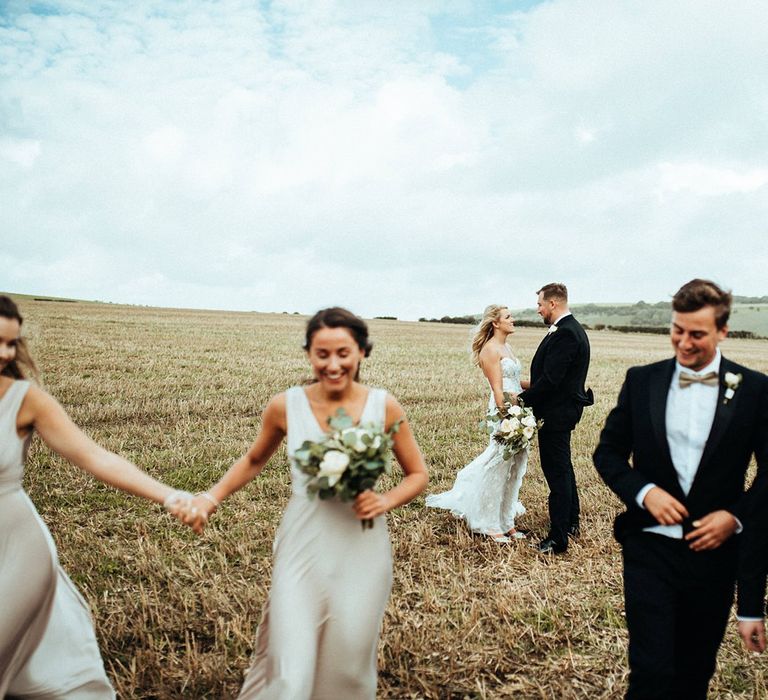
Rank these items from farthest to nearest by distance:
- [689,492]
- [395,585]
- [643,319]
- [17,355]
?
1. [643,319]
2. [395,585]
3. [17,355]
4. [689,492]

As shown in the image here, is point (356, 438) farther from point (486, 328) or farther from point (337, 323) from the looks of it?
point (486, 328)

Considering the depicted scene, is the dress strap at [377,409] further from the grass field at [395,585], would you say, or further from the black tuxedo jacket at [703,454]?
the grass field at [395,585]

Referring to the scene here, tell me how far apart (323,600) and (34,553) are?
1440mm

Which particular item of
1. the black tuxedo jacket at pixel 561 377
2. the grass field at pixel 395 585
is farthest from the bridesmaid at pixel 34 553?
the black tuxedo jacket at pixel 561 377

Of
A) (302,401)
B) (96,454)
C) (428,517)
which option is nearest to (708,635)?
(302,401)

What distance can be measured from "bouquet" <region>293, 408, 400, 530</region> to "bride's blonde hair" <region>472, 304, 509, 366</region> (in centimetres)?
428

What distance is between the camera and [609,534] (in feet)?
24.0

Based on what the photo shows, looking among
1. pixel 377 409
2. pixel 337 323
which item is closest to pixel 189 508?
pixel 377 409

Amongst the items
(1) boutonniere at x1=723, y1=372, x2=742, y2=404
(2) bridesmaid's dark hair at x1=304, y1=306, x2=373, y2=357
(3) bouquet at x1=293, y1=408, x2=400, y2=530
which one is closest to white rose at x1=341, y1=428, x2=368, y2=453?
(3) bouquet at x1=293, y1=408, x2=400, y2=530

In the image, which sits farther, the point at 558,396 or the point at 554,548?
the point at 558,396

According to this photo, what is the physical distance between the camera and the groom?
6.70 metres

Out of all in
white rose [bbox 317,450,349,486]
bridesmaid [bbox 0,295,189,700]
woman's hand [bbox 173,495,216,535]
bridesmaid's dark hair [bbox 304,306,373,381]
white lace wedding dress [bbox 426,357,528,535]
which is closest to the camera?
white rose [bbox 317,450,349,486]

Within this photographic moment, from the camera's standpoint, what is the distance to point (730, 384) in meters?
3.16

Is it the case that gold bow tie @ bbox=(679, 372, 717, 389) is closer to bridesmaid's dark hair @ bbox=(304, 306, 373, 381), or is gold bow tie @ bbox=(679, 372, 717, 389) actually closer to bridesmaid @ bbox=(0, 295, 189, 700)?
bridesmaid's dark hair @ bbox=(304, 306, 373, 381)
